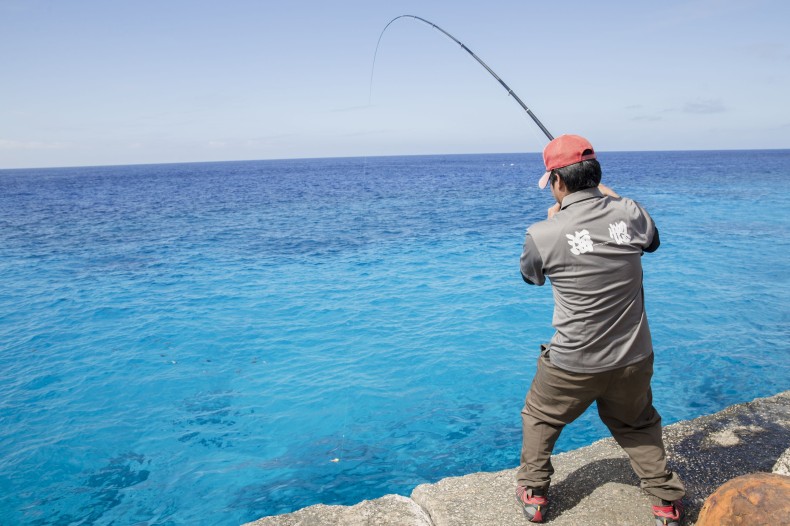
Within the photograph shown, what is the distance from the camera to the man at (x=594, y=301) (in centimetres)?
251

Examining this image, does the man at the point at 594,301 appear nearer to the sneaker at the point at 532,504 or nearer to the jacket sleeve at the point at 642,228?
the jacket sleeve at the point at 642,228

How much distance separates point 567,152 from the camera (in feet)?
8.52

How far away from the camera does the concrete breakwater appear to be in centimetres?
304

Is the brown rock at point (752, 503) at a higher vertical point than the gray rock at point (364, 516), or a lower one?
higher

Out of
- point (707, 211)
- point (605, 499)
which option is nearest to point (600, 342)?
point (605, 499)

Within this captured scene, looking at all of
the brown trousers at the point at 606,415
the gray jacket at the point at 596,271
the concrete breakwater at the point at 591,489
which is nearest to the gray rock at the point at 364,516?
the concrete breakwater at the point at 591,489

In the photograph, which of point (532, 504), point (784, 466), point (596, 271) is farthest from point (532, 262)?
point (784, 466)

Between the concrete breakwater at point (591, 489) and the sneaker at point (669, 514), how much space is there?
0.12 metres

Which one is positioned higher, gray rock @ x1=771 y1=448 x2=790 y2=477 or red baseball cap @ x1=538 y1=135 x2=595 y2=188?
red baseball cap @ x1=538 y1=135 x2=595 y2=188

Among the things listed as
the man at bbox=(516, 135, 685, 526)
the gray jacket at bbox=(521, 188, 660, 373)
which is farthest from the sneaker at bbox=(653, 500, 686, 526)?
the gray jacket at bbox=(521, 188, 660, 373)

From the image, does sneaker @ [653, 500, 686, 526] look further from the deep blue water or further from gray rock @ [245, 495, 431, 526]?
the deep blue water

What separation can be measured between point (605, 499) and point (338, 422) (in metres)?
4.47

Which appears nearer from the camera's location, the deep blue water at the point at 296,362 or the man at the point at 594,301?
the man at the point at 594,301

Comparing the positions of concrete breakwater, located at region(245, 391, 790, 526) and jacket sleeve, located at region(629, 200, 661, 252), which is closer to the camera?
jacket sleeve, located at region(629, 200, 661, 252)
